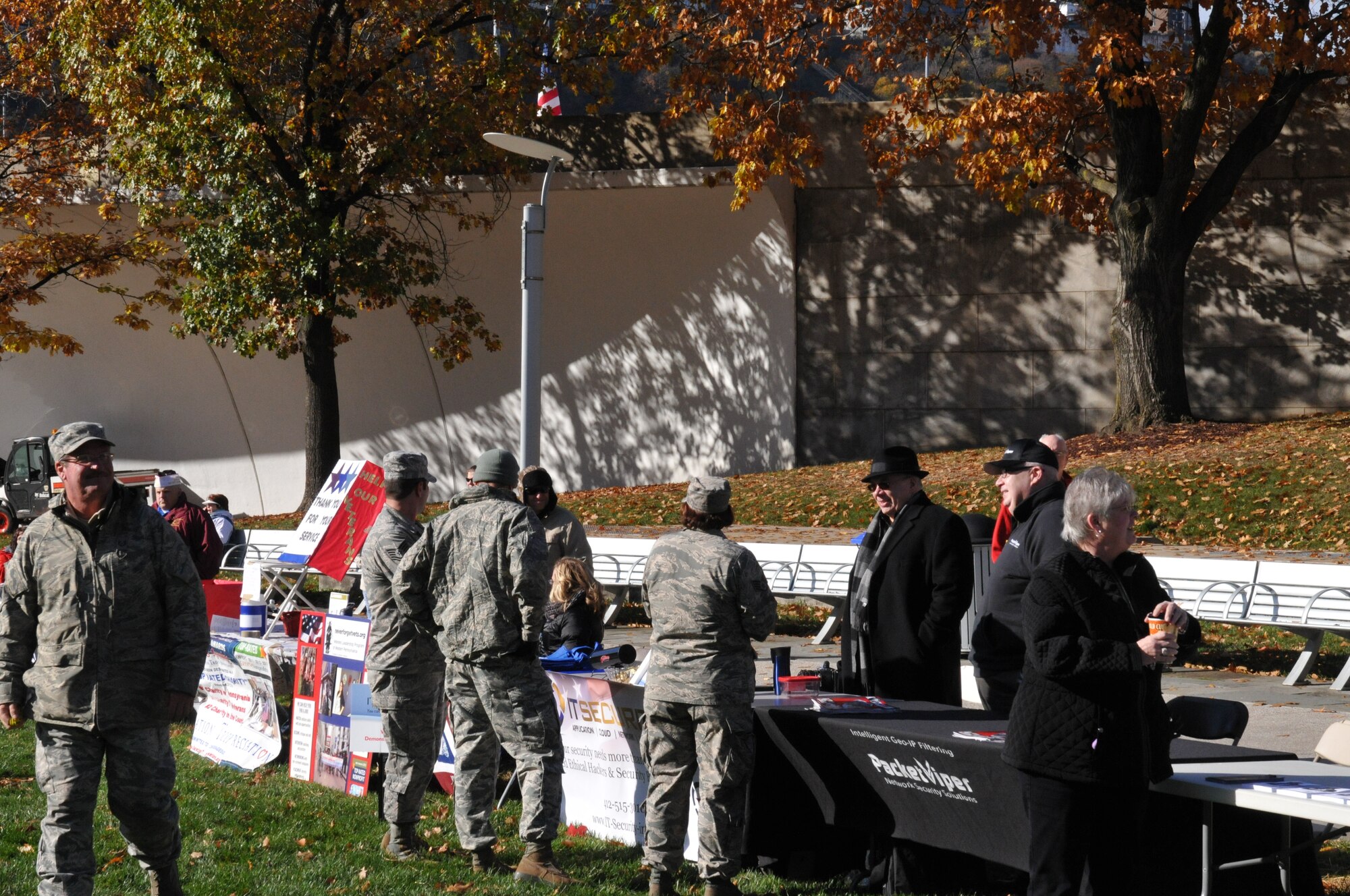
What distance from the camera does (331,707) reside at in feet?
25.3

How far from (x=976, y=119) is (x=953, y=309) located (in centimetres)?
493

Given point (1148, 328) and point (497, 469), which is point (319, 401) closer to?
point (1148, 328)

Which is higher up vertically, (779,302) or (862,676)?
(779,302)

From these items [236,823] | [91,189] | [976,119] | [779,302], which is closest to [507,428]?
[779,302]

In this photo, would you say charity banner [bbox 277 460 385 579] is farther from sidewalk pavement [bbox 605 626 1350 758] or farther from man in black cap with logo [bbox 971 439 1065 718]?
man in black cap with logo [bbox 971 439 1065 718]

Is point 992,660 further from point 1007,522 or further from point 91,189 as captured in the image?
point 91,189

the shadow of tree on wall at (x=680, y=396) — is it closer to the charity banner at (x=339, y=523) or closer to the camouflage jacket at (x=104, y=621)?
the charity banner at (x=339, y=523)

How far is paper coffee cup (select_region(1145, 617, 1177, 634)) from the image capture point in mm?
3973

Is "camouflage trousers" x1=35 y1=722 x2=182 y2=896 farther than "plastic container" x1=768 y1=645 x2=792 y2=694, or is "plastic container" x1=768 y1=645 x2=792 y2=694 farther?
"plastic container" x1=768 y1=645 x2=792 y2=694

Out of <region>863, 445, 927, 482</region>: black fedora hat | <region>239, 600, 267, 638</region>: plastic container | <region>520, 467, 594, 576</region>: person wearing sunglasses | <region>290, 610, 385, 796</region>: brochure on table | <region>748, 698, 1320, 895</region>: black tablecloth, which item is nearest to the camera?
<region>748, 698, 1320, 895</region>: black tablecloth

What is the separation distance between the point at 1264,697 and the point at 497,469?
6291mm

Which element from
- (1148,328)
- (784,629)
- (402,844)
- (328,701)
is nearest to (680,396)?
(1148,328)

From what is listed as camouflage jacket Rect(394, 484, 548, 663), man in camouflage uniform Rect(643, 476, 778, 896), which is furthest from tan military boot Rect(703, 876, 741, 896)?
camouflage jacket Rect(394, 484, 548, 663)

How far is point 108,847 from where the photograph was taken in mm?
6453
